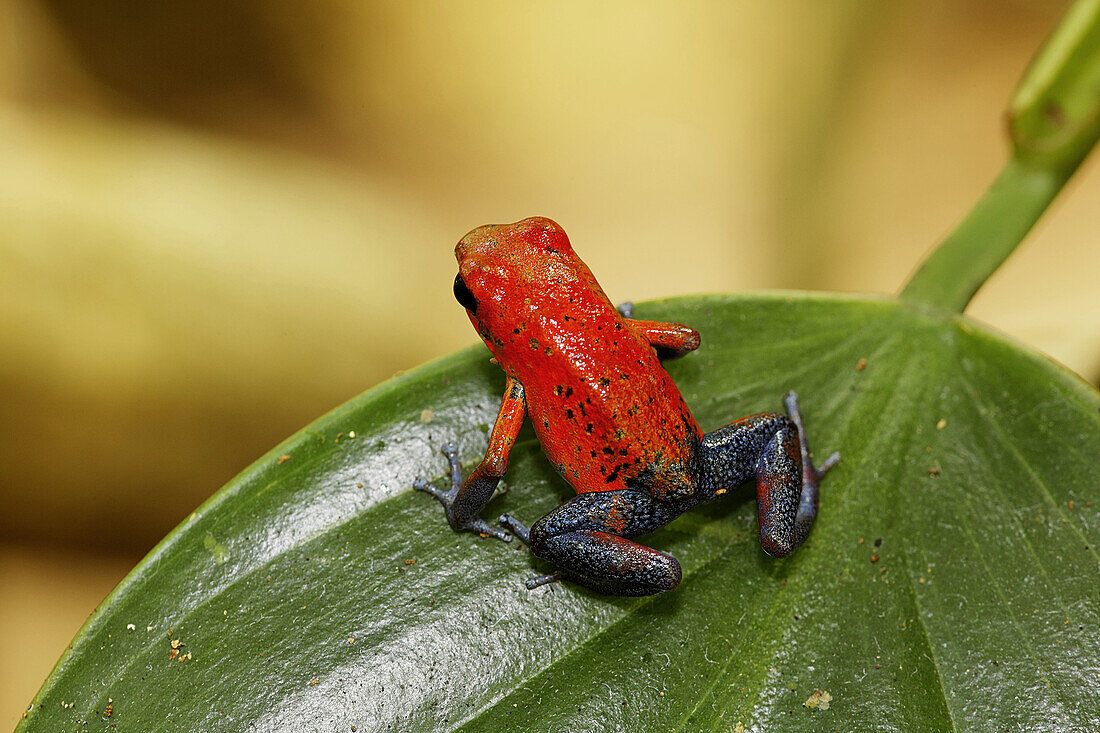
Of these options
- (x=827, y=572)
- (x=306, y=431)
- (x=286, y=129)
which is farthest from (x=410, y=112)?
(x=827, y=572)

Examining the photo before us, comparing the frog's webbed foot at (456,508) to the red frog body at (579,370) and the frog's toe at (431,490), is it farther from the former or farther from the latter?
the red frog body at (579,370)

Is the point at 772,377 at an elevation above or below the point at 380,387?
below

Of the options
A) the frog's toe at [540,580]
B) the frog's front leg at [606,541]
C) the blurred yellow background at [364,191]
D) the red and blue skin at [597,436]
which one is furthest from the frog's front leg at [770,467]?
the blurred yellow background at [364,191]

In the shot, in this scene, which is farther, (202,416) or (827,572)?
(202,416)

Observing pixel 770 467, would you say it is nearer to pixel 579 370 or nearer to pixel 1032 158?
pixel 579 370

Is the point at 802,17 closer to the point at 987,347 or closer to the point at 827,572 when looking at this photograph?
the point at 987,347

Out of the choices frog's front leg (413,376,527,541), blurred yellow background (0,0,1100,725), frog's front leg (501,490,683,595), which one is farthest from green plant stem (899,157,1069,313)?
blurred yellow background (0,0,1100,725)
